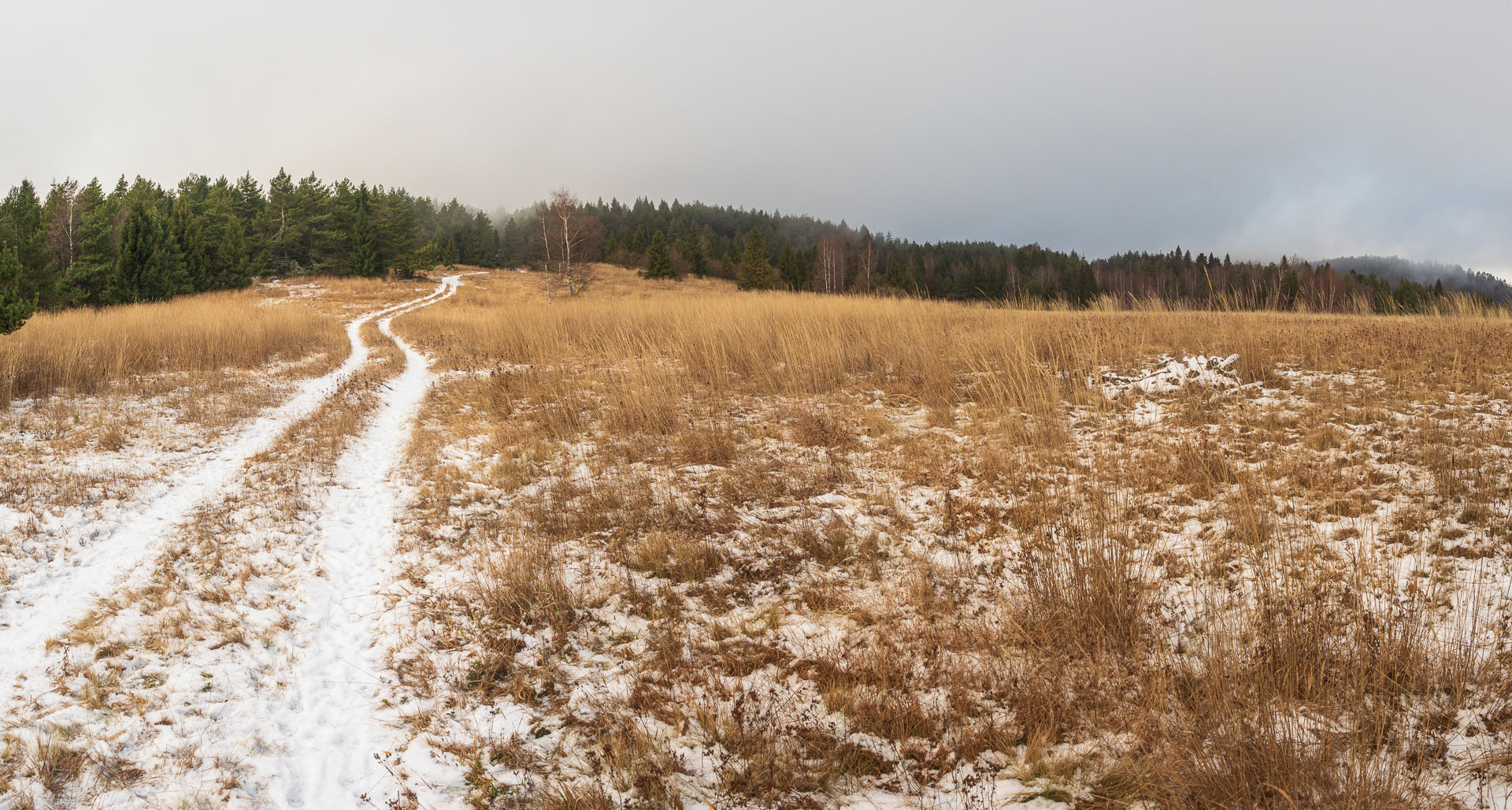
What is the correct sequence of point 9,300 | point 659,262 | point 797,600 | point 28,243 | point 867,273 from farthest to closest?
point 659,262, point 867,273, point 28,243, point 9,300, point 797,600

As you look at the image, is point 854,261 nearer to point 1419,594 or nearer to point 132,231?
point 132,231

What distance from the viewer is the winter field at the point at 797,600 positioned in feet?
8.58

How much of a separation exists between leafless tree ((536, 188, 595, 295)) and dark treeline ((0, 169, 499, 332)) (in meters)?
18.2

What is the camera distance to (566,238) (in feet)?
114

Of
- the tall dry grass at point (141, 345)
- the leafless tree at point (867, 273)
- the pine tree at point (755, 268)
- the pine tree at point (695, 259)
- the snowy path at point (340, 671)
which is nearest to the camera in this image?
the snowy path at point (340, 671)

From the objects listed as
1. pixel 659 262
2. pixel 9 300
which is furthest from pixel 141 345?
pixel 659 262

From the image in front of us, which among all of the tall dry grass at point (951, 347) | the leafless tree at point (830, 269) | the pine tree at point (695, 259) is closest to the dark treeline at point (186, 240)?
the tall dry grass at point (951, 347)

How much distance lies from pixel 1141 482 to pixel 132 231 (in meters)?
41.2

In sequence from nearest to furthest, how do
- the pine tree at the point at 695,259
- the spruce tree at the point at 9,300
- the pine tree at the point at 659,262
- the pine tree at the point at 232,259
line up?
the spruce tree at the point at 9,300 < the pine tree at the point at 232,259 < the pine tree at the point at 659,262 < the pine tree at the point at 695,259

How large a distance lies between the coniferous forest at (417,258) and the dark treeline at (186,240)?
84mm

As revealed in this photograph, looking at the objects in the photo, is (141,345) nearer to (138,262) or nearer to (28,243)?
(28,243)

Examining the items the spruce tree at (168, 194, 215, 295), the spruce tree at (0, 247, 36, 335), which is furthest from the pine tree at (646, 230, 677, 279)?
the spruce tree at (0, 247, 36, 335)

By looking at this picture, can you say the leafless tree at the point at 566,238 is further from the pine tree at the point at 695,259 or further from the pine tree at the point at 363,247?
the pine tree at the point at 695,259

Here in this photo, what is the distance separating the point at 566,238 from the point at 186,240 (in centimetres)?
2162
